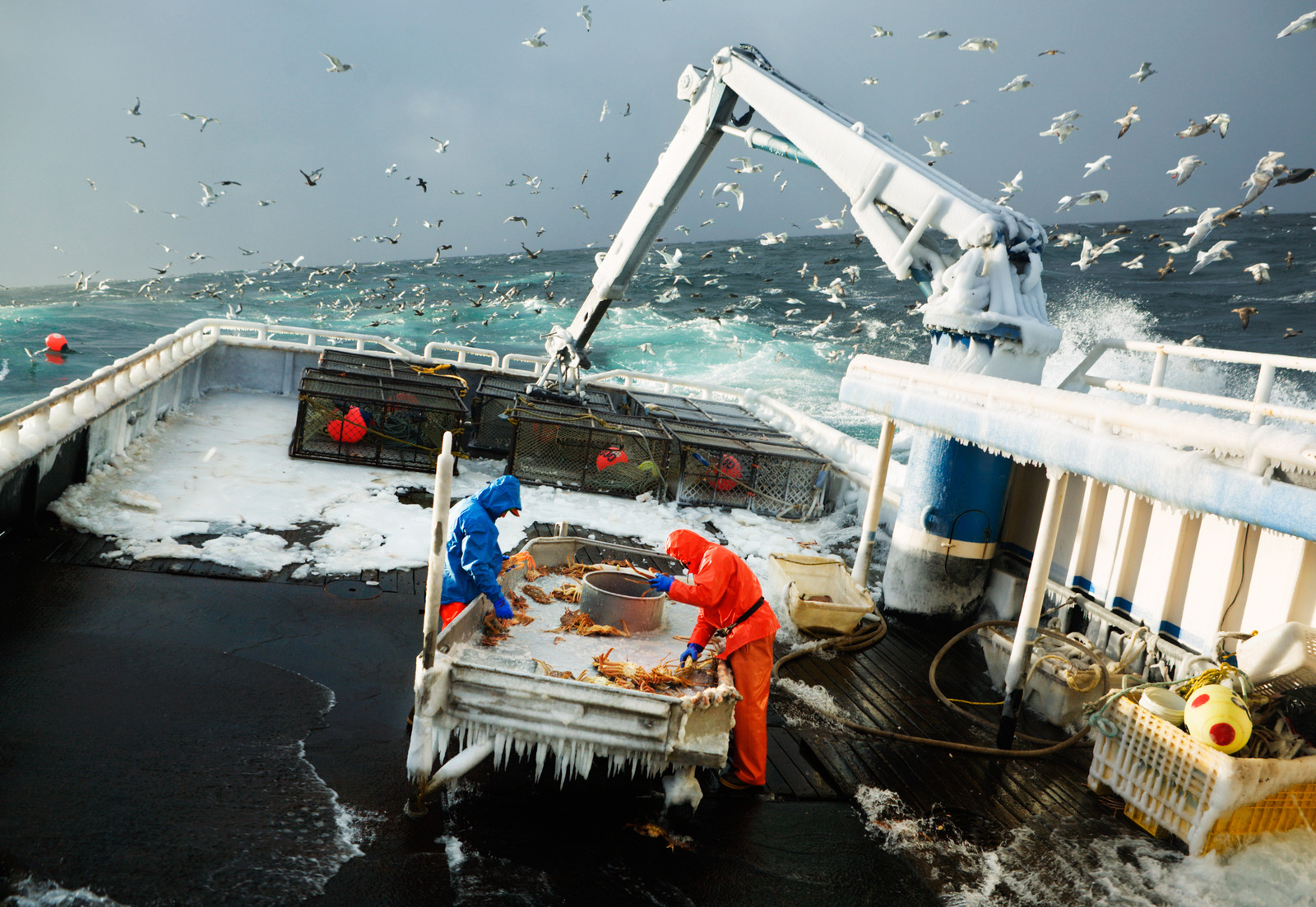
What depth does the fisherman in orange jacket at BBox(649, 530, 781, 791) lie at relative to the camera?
16.7ft

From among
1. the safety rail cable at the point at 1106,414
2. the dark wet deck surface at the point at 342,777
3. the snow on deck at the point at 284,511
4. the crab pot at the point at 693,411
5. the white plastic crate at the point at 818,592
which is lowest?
the dark wet deck surface at the point at 342,777

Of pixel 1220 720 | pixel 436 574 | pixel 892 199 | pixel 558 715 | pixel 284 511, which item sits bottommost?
pixel 284 511

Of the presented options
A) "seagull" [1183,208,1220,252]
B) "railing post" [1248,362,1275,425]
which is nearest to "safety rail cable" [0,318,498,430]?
"railing post" [1248,362,1275,425]

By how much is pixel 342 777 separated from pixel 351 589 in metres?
3.13

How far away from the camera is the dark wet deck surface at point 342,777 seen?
4.05 metres

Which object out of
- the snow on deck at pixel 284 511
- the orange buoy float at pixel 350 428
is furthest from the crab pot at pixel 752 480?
the orange buoy float at pixel 350 428

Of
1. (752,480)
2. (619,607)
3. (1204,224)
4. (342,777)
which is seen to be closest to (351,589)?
(342,777)

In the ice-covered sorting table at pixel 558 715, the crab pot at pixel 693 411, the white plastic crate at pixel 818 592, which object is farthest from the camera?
the crab pot at pixel 693 411

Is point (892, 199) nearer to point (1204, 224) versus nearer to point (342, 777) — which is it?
point (1204, 224)

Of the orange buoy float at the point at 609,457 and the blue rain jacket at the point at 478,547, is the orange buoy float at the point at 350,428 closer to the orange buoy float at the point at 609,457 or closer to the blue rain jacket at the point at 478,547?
the orange buoy float at the point at 609,457

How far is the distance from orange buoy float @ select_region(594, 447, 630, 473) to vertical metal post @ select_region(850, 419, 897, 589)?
4.33 meters

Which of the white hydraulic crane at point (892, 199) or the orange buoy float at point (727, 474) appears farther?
the orange buoy float at point (727, 474)

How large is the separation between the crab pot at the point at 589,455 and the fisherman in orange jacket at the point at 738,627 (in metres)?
6.62

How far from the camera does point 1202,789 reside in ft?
16.0
